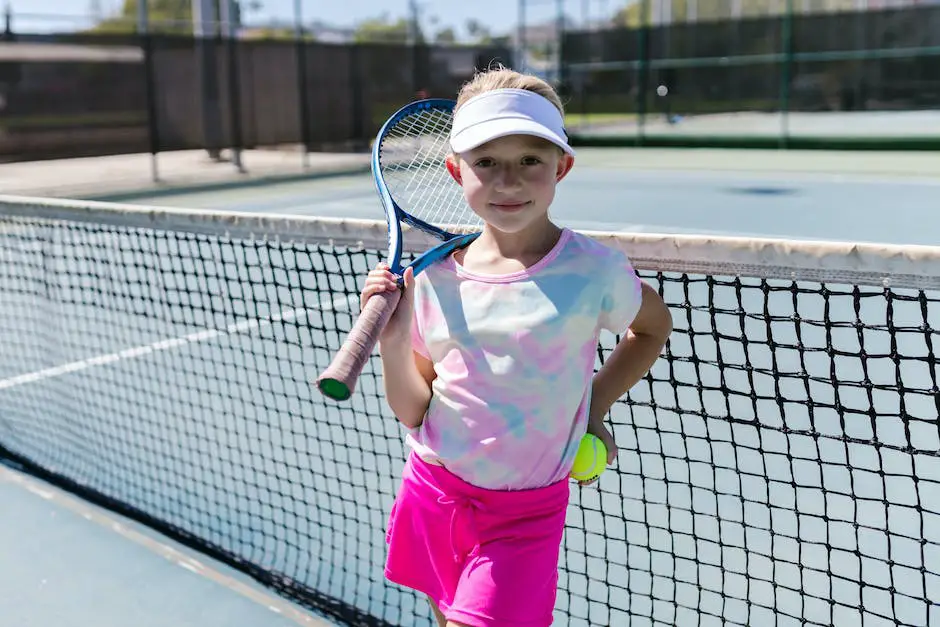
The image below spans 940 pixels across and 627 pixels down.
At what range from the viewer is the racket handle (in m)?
1.29

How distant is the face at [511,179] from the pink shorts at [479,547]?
44 centimetres

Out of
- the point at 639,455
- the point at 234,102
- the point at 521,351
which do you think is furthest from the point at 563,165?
the point at 234,102

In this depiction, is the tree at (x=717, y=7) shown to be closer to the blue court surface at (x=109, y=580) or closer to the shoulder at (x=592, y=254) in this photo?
the blue court surface at (x=109, y=580)

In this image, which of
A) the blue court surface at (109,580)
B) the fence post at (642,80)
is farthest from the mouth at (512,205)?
the fence post at (642,80)

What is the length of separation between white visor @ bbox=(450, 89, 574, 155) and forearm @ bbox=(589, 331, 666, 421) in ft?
1.24

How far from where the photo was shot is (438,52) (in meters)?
17.9

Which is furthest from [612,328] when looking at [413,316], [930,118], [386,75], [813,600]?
[930,118]

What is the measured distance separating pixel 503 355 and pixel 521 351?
0.10 ft

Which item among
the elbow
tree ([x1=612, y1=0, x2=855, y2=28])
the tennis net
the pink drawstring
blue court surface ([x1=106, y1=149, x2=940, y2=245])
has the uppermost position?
tree ([x1=612, y1=0, x2=855, y2=28])

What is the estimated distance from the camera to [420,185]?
2.12 m

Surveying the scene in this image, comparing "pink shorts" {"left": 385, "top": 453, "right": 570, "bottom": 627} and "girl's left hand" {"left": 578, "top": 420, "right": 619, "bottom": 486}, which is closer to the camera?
"pink shorts" {"left": 385, "top": 453, "right": 570, "bottom": 627}

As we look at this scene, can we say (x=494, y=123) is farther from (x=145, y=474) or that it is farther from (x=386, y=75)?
(x=386, y=75)

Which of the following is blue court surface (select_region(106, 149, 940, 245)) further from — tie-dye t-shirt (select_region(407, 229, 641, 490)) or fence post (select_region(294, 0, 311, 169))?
tie-dye t-shirt (select_region(407, 229, 641, 490))

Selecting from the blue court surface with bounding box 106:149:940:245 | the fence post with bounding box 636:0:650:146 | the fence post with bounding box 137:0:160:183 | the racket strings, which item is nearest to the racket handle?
the racket strings
